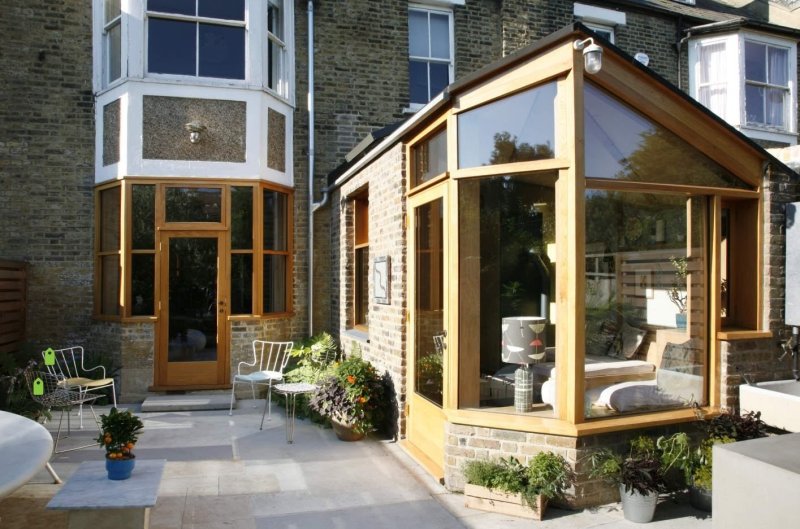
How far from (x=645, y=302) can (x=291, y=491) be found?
10.9 ft

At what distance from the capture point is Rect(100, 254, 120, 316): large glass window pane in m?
8.81

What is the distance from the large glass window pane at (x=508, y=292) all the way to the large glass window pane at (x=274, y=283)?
4.61m

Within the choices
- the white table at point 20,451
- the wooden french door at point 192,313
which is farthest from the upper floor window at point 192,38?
the white table at point 20,451

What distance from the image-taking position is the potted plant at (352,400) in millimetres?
6398

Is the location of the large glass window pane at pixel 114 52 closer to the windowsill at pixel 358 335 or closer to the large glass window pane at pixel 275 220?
the large glass window pane at pixel 275 220

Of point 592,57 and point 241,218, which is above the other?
point 592,57

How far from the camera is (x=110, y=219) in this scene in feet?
29.3

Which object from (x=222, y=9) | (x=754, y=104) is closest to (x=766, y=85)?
(x=754, y=104)

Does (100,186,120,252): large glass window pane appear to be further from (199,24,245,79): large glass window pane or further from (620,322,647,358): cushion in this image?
(620,322,647,358): cushion

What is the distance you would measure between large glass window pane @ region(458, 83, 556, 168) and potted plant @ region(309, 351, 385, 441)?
2.61m

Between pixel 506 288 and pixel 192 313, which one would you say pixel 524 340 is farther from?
pixel 192 313

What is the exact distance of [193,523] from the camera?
445 cm

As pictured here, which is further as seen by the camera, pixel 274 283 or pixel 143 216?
pixel 274 283

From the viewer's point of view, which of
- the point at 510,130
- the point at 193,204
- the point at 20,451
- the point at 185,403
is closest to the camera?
the point at 20,451
